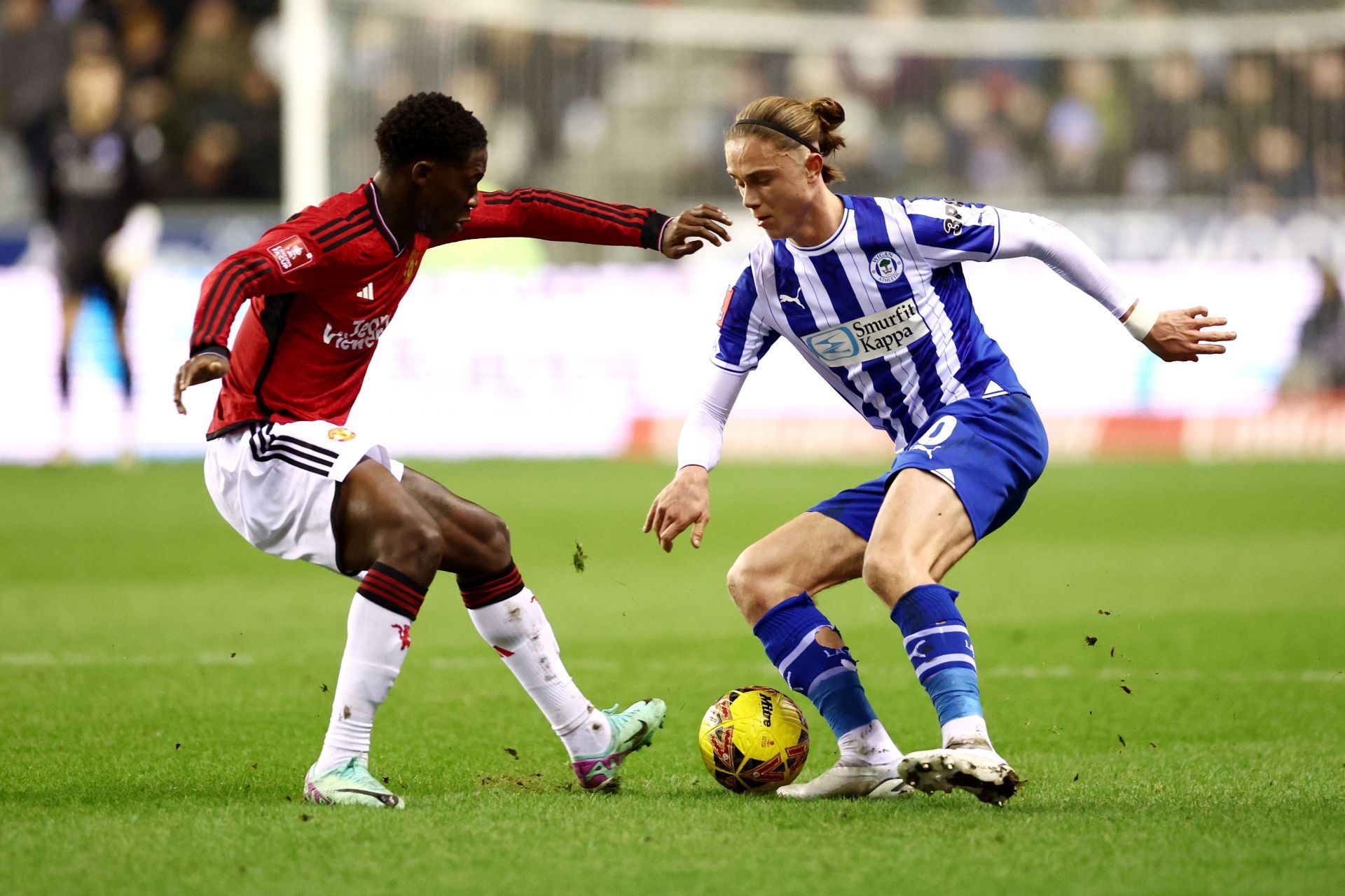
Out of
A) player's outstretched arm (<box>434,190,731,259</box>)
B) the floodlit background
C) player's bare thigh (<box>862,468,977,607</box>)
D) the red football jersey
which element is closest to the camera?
player's bare thigh (<box>862,468,977,607</box>)

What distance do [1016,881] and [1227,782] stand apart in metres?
1.53

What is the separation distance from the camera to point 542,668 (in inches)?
196

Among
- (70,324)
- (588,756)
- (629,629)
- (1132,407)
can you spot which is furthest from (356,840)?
(1132,407)

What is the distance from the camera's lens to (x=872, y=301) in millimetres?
4941

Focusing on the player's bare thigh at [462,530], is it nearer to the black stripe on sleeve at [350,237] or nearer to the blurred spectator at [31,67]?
the black stripe on sleeve at [350,237]

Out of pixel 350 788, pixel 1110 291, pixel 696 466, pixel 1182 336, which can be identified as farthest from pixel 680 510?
pixel 1182 336

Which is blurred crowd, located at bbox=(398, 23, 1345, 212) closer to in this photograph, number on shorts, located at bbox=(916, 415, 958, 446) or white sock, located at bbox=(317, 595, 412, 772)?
number on shorts, located at bbox=(916, 415, 958, 446)

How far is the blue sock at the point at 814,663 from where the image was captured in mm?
4918

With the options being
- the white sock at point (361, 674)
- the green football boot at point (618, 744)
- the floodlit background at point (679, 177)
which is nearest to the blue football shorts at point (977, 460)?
the green football boot at point (618, 744)

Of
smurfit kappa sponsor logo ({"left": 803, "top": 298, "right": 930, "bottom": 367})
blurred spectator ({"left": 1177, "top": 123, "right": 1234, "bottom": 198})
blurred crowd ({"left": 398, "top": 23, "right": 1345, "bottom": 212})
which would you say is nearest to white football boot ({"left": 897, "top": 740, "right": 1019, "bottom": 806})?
smurfit kappa sponsor logo ({"left": 803, "top": 298, "right": 930, "bottom": 367})

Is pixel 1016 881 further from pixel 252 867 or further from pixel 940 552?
pixel 252 867

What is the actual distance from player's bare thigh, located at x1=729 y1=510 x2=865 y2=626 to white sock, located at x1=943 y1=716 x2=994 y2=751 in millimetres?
768

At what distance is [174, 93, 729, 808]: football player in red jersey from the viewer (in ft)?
15.1

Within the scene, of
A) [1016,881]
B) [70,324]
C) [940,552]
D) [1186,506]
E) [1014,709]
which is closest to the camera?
[1016,881]
